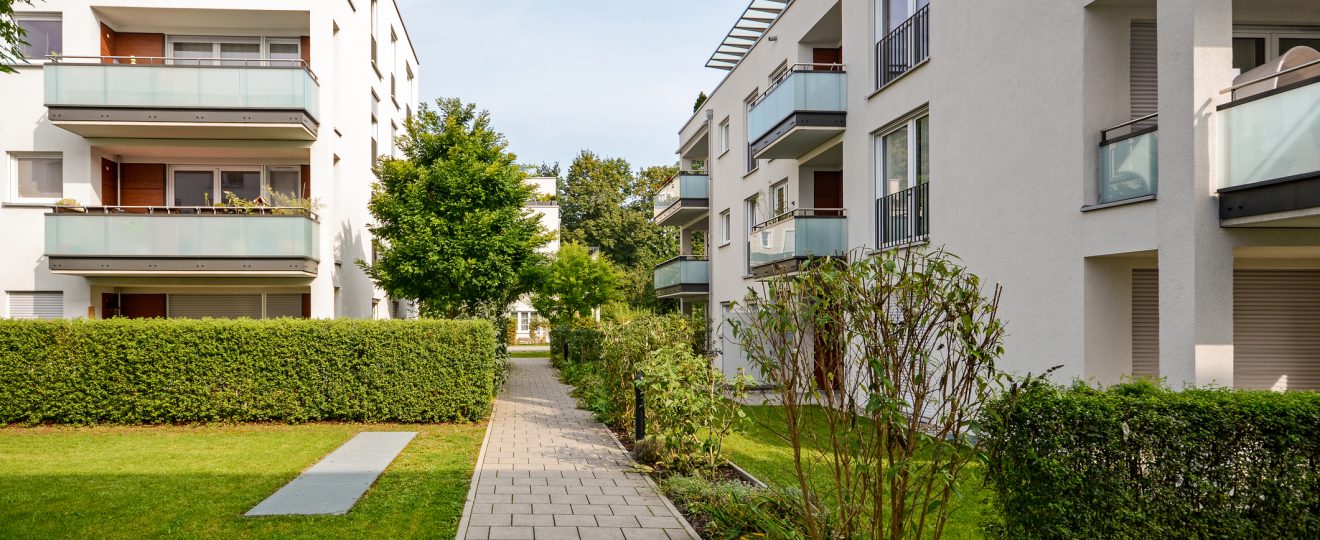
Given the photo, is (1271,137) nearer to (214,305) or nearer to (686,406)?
(686,406)

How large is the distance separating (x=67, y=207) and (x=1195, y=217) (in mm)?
18331

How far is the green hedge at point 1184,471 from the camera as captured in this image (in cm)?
450

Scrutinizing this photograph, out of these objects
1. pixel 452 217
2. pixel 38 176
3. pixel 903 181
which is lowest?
pixel 452 217

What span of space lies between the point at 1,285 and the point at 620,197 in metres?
49.6

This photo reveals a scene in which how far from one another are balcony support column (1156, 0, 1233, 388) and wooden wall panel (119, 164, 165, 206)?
19.1m

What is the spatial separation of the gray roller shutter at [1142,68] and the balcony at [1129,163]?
40 cm

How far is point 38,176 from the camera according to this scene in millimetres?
17359

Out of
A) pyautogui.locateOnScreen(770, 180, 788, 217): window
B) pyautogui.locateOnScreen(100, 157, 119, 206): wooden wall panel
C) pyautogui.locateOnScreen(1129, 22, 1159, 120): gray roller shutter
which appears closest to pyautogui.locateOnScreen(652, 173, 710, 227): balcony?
pyautogui.locateOnScreen(770, 180, 788, 217): window

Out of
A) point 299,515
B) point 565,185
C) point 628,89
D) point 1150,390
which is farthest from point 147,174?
point 565,185

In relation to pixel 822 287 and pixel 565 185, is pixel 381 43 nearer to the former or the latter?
pixel 822 287

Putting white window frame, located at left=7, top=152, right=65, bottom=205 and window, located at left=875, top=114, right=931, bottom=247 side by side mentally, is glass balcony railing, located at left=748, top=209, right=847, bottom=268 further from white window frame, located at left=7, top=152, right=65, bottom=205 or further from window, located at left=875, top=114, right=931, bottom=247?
white window frame, located at left=7, top=152, right=65, bottom=205

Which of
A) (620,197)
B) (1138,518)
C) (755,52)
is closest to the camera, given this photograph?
(1138,518)

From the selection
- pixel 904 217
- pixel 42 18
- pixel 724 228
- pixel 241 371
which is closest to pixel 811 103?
pixel 904 217

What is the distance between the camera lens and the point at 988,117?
11.1 m
